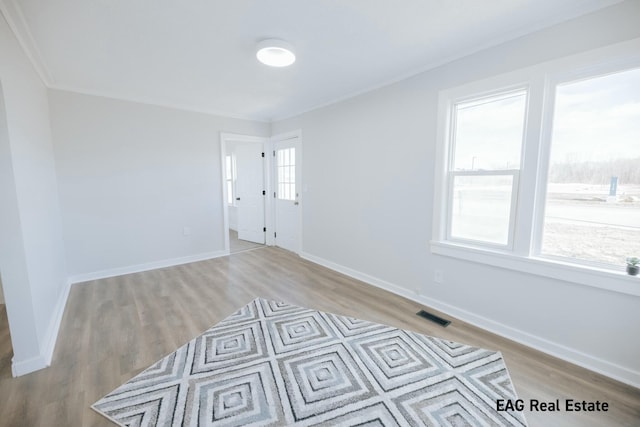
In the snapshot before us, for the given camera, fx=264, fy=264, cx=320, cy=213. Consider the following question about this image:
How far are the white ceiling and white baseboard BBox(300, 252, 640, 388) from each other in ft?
7.75

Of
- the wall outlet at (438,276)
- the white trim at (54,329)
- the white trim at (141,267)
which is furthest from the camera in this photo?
the white trim at (141,267)

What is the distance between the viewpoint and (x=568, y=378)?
5.89ft

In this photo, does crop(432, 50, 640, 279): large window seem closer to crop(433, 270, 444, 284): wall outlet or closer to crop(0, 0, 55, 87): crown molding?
crop(433, 270, 444, 284): wall outlet

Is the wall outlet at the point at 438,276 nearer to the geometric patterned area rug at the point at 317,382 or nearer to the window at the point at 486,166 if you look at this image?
the window at the point at 486,166

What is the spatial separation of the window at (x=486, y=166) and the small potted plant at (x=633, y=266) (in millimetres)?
668

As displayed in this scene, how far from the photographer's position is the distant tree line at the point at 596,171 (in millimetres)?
1753

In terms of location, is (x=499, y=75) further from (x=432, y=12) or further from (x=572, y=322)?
(x=572, y=322)

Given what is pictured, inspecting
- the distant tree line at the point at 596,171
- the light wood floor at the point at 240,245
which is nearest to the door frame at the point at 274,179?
the light wood floor at the point at 240,245

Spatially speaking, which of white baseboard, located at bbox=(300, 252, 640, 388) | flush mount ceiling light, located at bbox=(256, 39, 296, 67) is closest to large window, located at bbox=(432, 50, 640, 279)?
white baseboard, located at bbox=(300, 252, 640, 388)

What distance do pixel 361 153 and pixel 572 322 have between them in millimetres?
2529

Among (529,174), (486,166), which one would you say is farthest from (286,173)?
(529,174)

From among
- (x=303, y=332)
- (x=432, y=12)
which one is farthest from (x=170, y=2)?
(x=303, y=332)

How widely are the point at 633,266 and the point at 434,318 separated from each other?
1.42m

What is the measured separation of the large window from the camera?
179cm
